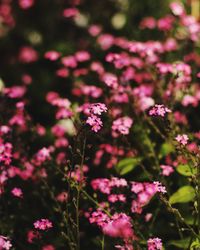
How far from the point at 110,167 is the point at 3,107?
1056mm

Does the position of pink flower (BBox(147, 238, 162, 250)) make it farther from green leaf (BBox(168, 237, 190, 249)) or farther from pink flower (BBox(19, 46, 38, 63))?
pink flower (BBox(19, 46, 38, 63))

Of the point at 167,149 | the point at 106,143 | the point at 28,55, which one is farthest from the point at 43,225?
the point at 28,55

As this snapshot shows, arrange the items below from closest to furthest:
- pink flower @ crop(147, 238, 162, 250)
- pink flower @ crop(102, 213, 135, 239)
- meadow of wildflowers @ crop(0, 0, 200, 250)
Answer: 1. pink flower @ crop(102, 213, 135, 239)
2. pink flower @ crop(147, 238, 162, 250)
3. meadow of wildflowers @ crop(0, 0, 200, 250)

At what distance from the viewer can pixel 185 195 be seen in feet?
10.9

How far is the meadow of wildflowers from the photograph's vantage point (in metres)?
2.99

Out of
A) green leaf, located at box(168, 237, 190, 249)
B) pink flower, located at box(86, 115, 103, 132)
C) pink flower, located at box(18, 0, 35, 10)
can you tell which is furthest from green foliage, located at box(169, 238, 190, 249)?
pink flower, located at box(18, 0, 35, 10)

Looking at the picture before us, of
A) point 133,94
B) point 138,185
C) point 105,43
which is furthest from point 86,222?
point 105,43

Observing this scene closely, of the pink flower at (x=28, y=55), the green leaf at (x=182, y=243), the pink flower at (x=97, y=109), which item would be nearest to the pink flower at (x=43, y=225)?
the pink flower at (x=97, y=109)

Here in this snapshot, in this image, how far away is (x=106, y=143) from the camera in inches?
173

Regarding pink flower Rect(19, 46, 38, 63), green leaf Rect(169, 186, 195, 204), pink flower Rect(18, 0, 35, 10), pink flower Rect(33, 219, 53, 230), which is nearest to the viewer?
pink flower Rect(33, 219, 53, 230)

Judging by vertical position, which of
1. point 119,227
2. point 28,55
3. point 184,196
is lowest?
point 119,227

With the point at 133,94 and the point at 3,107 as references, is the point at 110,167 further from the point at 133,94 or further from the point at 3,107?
the point at 3,107

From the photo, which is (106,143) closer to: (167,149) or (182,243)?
(167,149)

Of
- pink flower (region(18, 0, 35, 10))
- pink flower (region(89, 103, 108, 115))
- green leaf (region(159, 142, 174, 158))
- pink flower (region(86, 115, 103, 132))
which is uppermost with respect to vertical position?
pink flower (region(18, 0, 35, 10))
